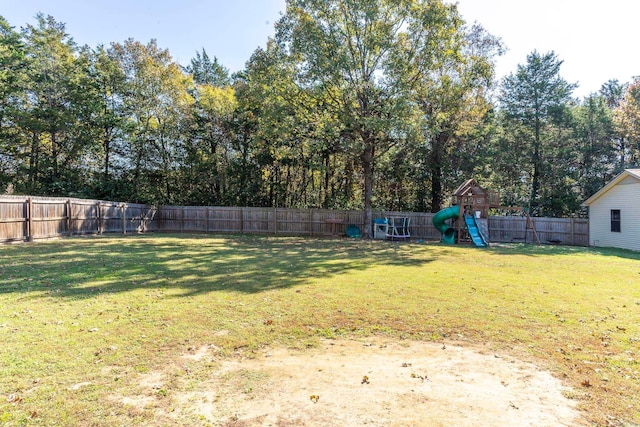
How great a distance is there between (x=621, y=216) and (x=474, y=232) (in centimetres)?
779

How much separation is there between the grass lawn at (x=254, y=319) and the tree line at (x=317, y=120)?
444 inches

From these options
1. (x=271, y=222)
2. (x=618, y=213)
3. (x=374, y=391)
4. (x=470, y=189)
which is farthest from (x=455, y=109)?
(x=374, y=391)

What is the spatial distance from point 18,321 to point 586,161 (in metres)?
33.4

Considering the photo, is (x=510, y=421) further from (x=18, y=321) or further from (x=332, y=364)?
(x=18, y=321)

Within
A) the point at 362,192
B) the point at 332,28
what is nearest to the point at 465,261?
the point at 332,28

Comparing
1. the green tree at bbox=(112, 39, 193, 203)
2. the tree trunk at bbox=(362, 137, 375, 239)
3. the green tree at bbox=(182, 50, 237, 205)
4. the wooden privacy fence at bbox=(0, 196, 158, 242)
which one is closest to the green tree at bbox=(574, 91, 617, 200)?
the tree trunk at bbox=(362, 137, 375, 239)

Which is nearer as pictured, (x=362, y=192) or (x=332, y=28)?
(x=332, y=28)

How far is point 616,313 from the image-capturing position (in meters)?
5.79

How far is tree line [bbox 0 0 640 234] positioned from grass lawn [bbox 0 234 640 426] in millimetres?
11279

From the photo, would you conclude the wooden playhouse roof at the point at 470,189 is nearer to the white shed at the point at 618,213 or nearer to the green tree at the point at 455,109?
the green tree at the point at 455,109

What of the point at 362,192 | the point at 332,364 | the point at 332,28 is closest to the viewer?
the point at 332,364

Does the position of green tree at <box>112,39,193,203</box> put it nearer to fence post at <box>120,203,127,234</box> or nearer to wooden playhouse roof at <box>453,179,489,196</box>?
fence post at <box>120,203,127,234</box>

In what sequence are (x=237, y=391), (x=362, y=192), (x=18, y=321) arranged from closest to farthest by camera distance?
(x=237, y=391), (x=18, y=321), (x=362, y=192)

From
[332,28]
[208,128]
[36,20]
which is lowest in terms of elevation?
[208,128]
